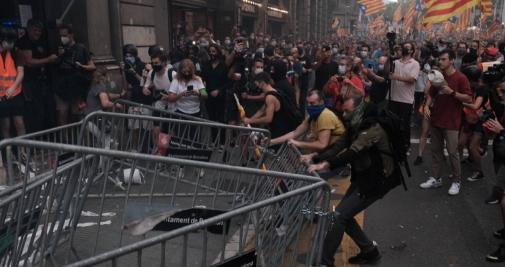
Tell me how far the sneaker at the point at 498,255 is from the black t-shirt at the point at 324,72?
6.74 meters

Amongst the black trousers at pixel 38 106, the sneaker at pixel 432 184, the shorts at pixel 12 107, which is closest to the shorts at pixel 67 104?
the black trousers at pixel 38 106

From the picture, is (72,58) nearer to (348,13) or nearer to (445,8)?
(445,8)

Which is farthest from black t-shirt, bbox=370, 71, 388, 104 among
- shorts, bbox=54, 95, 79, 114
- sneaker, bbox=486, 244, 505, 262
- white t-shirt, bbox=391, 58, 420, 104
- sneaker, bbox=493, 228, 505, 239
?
shorts, bbox=54, 95, 79, 114

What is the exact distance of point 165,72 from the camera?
788 centimetres

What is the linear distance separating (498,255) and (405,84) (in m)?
4.26

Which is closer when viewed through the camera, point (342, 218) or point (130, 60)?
point (342, 218)

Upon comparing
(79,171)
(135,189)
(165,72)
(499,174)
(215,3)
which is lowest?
(135,189)

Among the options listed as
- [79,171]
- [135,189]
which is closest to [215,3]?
[135,189]

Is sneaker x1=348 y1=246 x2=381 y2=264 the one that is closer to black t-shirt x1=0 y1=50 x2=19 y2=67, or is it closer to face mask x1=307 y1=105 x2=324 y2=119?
face mask x1=307 y1=105 x2=324 y2=119

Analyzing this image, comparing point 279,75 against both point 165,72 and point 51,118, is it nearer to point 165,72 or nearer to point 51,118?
point 165,72

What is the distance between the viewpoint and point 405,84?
27.2 feet

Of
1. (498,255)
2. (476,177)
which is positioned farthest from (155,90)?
(498,255)

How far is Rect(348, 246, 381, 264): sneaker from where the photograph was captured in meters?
4.56

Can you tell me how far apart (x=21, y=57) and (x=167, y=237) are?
20.8ft
